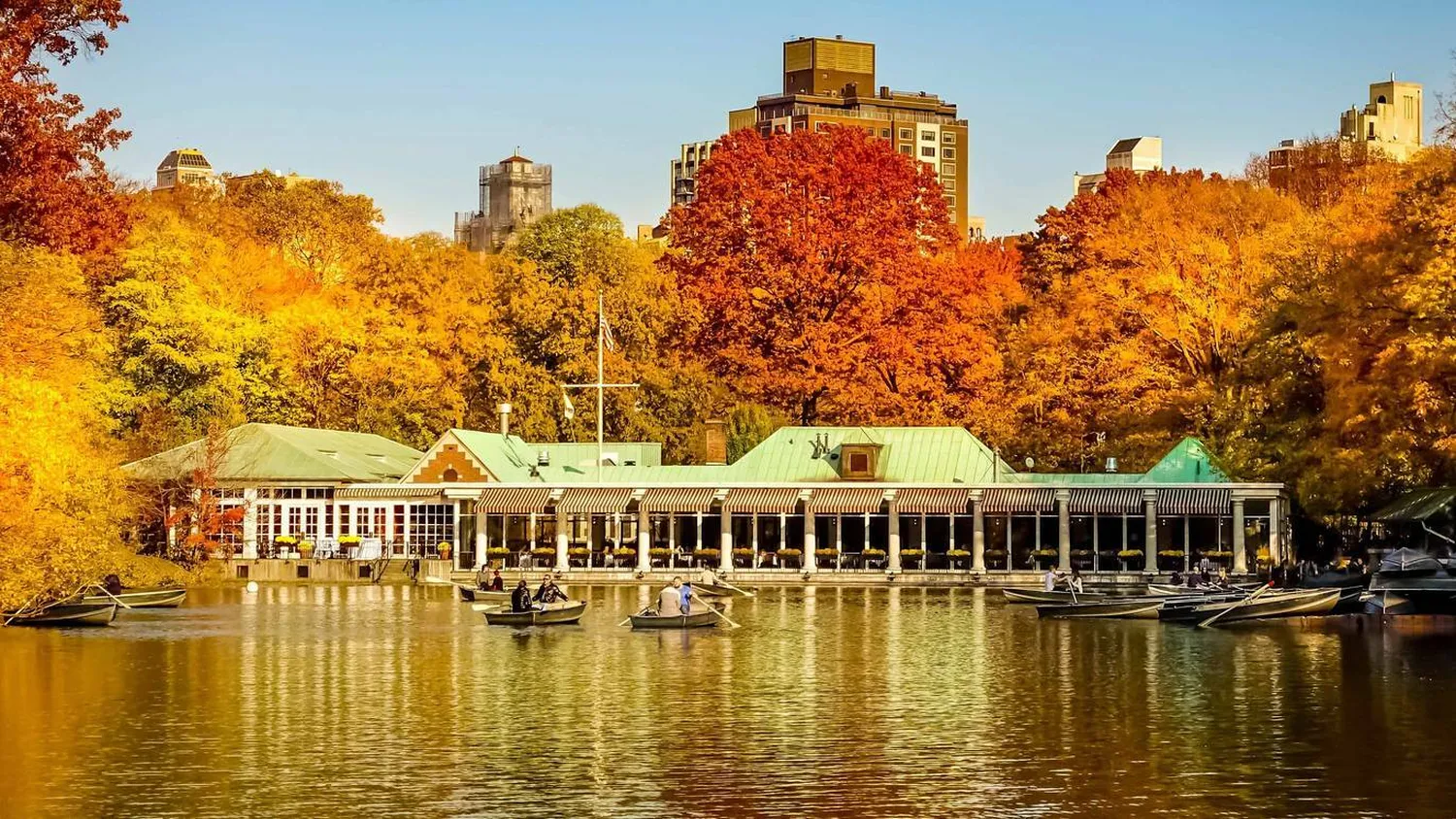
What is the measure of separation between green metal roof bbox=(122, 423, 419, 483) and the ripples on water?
24.2 m

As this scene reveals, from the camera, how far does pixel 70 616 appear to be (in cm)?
5222

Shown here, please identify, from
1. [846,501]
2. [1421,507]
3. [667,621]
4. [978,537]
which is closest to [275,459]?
[846,501]

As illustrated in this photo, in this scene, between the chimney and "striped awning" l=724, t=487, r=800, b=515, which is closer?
"striped awning" l=724, t=487, r=800, b=515

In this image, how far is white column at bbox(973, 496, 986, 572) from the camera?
7038 centimetres

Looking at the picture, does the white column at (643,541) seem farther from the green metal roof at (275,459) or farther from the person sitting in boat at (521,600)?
the person sitting in boat at (521,600)

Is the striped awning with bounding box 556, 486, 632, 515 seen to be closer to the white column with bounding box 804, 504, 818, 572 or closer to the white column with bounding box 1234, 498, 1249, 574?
the white column with bounding box 804, 504, 818, 572

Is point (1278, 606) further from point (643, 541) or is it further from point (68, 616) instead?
point (68, 616)

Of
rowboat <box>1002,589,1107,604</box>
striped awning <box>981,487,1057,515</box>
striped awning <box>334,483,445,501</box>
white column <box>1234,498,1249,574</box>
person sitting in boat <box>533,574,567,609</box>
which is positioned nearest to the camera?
person sitting in boat <box>533,574,567,609</box>

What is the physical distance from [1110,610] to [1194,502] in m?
14.1

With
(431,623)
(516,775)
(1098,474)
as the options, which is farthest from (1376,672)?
(1098,474)

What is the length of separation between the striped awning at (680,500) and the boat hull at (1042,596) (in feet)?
45.2

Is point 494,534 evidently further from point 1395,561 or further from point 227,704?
point 227,704

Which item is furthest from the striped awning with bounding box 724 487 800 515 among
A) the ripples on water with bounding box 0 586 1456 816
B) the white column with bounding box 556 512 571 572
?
the ripples on water with bounding box 0 586 1456 816

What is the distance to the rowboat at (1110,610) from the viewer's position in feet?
180
